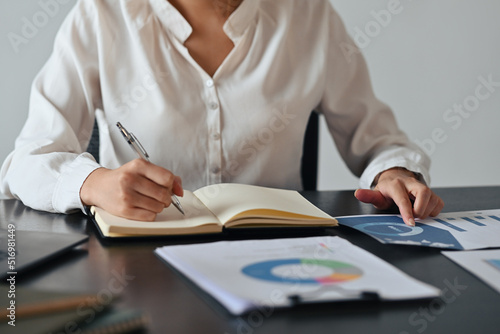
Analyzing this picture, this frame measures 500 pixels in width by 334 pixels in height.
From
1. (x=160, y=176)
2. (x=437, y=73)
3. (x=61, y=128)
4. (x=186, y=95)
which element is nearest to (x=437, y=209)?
(x=160, y=176)

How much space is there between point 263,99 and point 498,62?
75.7 inches

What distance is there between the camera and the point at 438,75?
2762mm

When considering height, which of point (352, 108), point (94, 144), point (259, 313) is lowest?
point (94, 144)

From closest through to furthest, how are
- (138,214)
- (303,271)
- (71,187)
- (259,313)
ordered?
(259,313)
(303,271)
(138,214)
(71,187)

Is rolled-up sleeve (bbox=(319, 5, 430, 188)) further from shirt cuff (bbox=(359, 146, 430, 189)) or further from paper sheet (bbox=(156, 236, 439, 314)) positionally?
paper sheet (bbox=(156, 236, 439, 314))

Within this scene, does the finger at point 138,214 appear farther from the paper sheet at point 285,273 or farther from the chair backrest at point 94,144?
the chair backrest at point 94,144

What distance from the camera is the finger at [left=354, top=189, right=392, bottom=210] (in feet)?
3.46

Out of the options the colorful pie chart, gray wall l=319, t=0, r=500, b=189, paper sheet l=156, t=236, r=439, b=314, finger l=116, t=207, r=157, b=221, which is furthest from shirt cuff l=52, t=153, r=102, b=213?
gray wall l=319, t=0, r=500, b=189

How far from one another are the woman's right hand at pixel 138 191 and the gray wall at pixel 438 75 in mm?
1935

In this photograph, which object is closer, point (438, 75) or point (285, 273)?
point (285, 273)

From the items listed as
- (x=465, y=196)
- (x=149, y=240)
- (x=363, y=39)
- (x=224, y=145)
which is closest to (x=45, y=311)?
(x=149, y=240)

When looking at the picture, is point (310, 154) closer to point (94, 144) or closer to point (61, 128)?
point (94, 144)

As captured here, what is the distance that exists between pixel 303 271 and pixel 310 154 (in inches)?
36.3

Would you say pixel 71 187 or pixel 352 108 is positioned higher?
pixel 352 108
